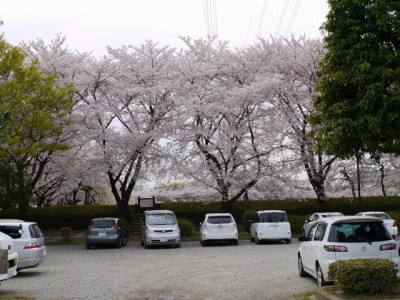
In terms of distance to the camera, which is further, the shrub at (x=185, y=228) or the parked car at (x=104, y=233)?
the shrub at (x=185, y=228)

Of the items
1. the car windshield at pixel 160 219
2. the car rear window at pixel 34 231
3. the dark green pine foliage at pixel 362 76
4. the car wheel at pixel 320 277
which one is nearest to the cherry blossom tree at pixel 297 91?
the car windshield at pixel 160 219

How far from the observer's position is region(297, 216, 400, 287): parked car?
1160 centimetres

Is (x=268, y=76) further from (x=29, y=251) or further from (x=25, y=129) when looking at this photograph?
(x=29, y=251)

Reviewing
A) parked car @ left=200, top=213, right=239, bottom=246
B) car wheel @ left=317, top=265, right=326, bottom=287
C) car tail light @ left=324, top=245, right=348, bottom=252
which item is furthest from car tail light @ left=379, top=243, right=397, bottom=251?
parked car @ left=200, top=213, right=239, bottom=246

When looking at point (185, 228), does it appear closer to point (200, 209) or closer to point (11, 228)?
point (200, 209)

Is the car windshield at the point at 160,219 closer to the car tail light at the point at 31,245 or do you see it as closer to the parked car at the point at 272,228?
the parked car at the point at 272,228

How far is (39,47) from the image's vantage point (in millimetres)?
34156

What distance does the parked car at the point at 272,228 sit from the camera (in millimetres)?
26953

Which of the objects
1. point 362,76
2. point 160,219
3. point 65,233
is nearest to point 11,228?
point 362,76

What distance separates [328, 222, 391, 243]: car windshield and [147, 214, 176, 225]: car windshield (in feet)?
52.0

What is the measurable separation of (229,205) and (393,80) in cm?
2562

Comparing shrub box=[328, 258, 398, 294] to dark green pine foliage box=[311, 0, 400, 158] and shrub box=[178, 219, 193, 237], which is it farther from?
shrub box=[178, 219, 193, 237]

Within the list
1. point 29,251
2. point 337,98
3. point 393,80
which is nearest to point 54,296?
point 29,251

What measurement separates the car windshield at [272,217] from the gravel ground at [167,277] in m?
3.97
